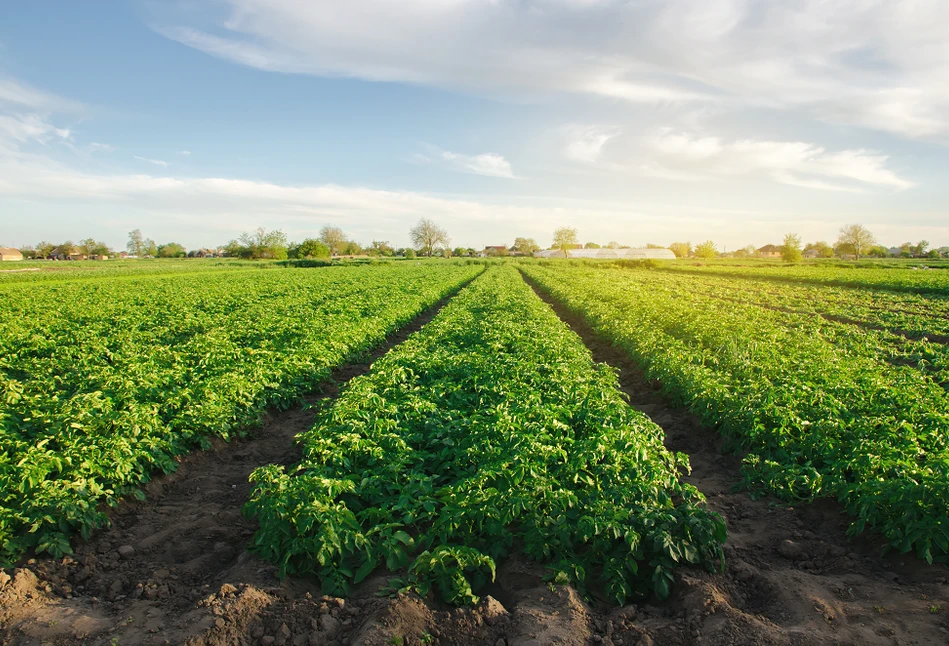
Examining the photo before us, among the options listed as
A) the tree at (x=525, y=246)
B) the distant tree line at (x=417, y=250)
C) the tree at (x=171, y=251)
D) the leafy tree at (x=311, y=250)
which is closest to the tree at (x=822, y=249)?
the distant tree line at (x=417, y=250)

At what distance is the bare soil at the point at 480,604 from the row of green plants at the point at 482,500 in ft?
0.67

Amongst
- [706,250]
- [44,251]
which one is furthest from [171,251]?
[706,250]

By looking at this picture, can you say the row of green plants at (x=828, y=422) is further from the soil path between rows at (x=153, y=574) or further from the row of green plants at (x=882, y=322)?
the soil path between rows at (x=153, y=574)

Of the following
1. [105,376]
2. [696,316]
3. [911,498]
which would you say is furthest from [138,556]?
[696,316]

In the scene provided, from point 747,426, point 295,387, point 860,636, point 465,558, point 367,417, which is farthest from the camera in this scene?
point 295,387

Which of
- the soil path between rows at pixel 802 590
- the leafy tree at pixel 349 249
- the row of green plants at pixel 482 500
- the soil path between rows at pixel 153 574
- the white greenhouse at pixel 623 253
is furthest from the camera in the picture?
the leafy tree at pixel 349 249

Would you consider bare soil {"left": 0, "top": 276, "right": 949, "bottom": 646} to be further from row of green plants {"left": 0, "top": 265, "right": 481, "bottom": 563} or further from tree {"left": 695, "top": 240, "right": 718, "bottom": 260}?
tree {"left": 695, "top": 240, "right": 718, "bottom": 260}

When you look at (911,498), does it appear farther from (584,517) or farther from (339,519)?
(339,519)

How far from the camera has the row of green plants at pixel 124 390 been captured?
4977mm

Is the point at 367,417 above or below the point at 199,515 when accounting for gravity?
above

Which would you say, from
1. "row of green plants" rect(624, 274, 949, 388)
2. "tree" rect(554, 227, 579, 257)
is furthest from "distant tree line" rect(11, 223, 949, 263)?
"row of green plants" rect(624, 274, 949, 388)

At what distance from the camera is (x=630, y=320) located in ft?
51.6

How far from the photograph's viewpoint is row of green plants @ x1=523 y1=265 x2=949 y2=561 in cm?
453

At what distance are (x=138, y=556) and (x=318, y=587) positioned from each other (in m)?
2.07
